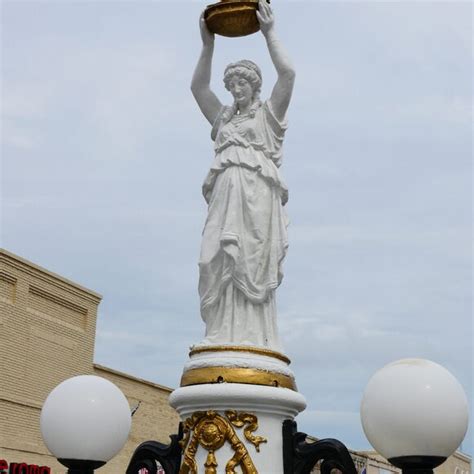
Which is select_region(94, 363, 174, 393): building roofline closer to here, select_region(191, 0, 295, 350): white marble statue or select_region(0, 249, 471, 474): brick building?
select_region(0, 249, 471, 474): brick building

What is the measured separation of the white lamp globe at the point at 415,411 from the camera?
4258mm

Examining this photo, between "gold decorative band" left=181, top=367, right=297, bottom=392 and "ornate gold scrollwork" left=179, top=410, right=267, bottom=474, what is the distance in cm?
18

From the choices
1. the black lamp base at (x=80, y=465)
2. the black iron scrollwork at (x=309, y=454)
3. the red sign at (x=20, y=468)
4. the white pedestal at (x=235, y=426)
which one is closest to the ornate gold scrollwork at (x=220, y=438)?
the white pedestal at (x=235, y=426)

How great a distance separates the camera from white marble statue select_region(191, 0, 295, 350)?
18.7 feet

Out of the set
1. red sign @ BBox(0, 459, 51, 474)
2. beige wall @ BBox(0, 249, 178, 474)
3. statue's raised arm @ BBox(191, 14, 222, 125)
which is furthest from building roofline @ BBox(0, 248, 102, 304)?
statue's raised arm @ BBox(191, 14, 222, 125)

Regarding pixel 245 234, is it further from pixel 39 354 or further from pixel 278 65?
pixel 39 354

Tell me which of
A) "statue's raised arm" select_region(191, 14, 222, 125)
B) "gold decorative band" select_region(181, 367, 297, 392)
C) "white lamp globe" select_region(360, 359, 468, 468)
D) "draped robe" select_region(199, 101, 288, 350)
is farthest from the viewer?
"statue's raised arm" select_region(191, 14, 222, 125)

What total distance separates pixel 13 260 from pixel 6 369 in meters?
2.62

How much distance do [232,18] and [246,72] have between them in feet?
1.18

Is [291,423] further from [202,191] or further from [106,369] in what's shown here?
[106,369]

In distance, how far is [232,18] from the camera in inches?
243

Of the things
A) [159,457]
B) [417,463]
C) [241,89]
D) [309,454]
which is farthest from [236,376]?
[241,89]

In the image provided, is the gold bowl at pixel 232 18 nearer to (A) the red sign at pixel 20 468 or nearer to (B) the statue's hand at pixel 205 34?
(B) the statue's hand at pixel 205 34

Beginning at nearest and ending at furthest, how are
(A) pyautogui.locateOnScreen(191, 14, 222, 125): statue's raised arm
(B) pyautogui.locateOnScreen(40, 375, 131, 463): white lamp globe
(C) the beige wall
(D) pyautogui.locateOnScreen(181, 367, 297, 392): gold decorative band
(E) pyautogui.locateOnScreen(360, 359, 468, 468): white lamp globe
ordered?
(E) pyautogui.locateOnScreen(360, 359, 468, 468): white lamp globe < (B) pyautogui.locateOnScreen(40, 375, 131, 463): white lamp globe < (D) pyautogui.locateOnScreen(181, 367, 297, 392): gold decorative band < (A) pyautogui.locateOnScreen(191, 14, 222, 125): statue's raised arm < (C) the beige wall
